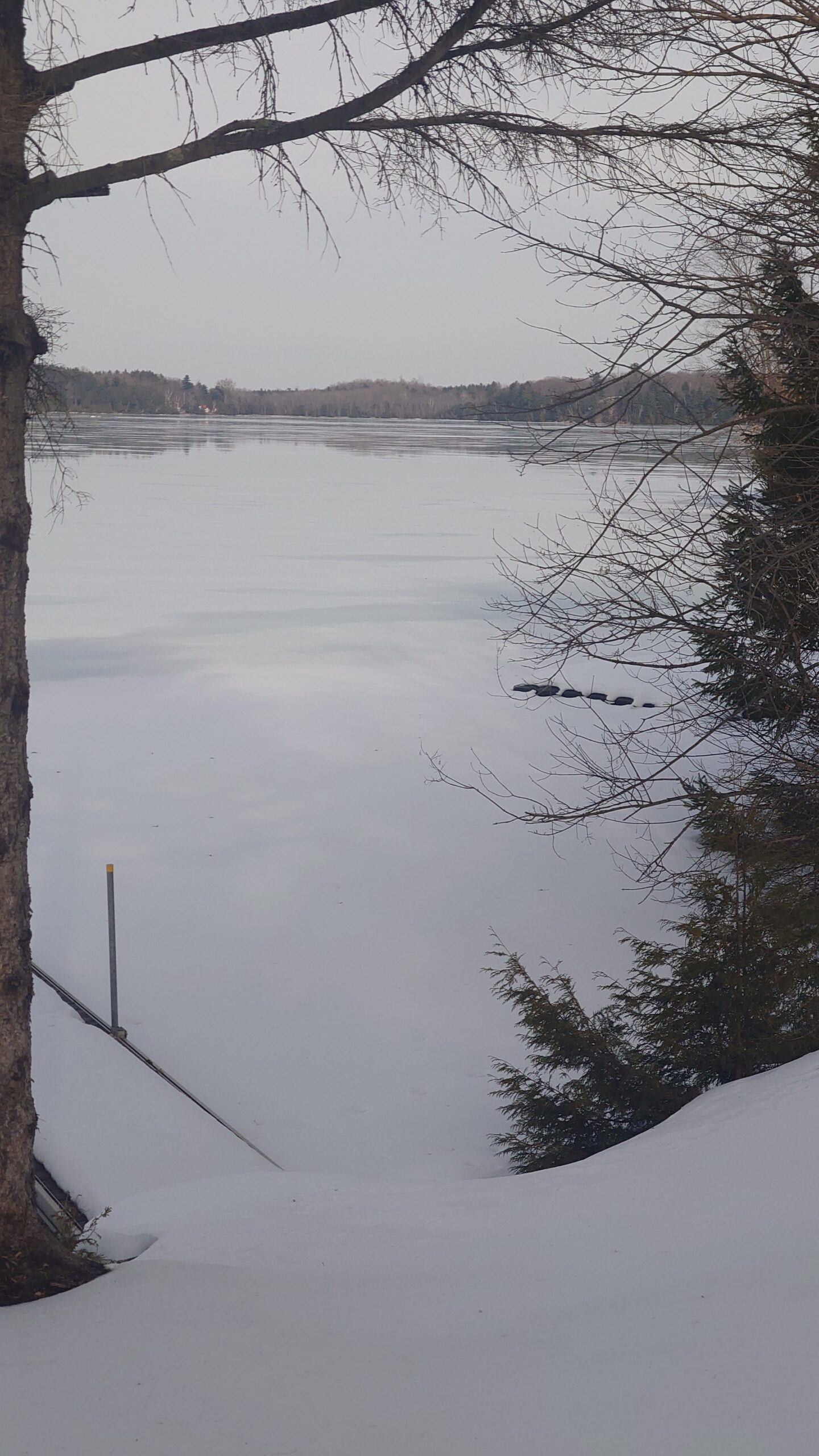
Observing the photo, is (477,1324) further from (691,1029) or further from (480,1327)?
(691,1029)

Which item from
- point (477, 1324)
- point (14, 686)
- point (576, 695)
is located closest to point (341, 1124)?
point (477, 1324)

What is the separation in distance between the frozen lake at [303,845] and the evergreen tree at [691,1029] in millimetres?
685

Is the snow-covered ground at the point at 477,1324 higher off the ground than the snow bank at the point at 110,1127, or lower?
higher

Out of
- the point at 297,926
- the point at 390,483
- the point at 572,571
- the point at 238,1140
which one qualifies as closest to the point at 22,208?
the point at 572,571

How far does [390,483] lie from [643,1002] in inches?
1544

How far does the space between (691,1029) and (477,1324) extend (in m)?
3.95

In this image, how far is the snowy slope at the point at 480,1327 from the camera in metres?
2.63

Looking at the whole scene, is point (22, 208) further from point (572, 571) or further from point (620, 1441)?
point (620, 1441)

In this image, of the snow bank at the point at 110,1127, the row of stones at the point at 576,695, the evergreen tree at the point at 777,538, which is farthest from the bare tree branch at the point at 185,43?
the row of stones at the point at 576,695

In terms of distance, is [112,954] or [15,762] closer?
[15,762]

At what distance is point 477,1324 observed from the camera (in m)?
3.30

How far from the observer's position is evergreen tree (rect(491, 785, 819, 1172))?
6781 mm

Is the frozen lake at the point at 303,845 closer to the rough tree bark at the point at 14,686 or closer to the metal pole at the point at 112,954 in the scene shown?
the metal pole at the point at 112,954

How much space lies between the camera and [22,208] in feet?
12.5
